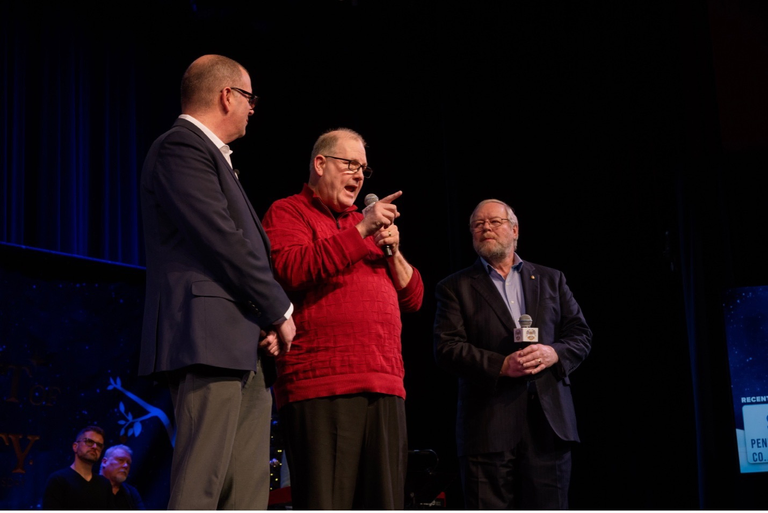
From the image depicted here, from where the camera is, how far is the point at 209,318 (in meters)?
1.89

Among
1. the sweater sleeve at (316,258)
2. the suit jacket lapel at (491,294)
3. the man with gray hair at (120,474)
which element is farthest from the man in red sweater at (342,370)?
the man with gray hair at (120,474)

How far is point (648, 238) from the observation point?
468 centimetres

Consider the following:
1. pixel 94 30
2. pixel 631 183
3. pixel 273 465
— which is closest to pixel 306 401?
Answer: pixel 273 465

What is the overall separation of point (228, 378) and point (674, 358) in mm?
3354

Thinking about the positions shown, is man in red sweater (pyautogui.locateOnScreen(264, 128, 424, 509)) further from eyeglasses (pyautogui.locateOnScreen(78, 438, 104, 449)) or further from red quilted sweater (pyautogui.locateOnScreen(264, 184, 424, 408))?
eyeglasses (pyautogui.locateOnScreen(78, 438, 104, 449))

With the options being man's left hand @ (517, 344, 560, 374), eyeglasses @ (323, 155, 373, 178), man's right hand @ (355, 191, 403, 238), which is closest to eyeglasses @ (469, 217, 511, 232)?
man's left hand @ (517, 344, 560, 374)

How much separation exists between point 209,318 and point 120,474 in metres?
3.30

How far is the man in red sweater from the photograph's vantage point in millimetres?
2219

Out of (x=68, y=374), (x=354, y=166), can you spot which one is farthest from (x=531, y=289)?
(x=68, y=374)

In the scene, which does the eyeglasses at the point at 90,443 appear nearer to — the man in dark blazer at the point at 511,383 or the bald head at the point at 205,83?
the man in dark blazer at the point at 511,383

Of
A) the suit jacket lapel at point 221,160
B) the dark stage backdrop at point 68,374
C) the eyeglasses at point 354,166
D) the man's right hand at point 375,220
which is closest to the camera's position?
the suit jacket lapel at point 221,160

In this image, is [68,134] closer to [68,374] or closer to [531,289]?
[68,374]

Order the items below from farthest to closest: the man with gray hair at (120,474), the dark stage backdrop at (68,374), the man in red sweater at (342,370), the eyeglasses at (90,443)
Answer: the man with gray hair at (120,474), the eyeglasses at (90,443), the dark stage backdrop at (68,374), the man in red sweater at (342,370)

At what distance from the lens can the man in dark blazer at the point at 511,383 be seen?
3.00 metres
